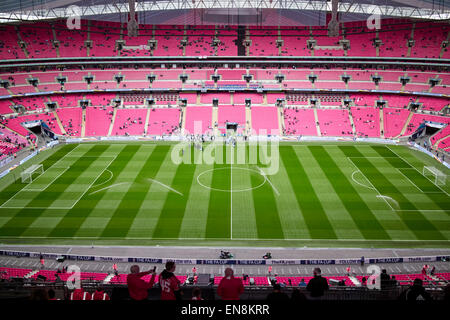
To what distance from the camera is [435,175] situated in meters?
43.6

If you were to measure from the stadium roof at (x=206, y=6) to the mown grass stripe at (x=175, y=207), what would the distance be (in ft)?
97.2

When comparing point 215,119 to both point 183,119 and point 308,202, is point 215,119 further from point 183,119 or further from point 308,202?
point 308,202

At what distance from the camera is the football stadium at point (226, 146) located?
27797mm

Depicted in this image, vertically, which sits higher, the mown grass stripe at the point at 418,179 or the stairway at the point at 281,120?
the stairway at the point at 281,120

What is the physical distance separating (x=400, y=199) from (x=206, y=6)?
4235cm

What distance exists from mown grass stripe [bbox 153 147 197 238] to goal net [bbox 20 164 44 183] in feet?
50.0

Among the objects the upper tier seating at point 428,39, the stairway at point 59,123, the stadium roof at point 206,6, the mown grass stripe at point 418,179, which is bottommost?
the mown grass stripe at point 418,179

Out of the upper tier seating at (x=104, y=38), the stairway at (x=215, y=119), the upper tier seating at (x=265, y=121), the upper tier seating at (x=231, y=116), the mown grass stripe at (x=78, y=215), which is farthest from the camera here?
the upper tier seating at (x=104, y=38)

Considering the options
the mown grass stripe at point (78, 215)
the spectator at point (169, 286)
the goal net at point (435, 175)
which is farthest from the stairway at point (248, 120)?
the spectator at point (169, 286)

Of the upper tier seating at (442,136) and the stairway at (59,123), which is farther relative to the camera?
the stairway at (59,123)

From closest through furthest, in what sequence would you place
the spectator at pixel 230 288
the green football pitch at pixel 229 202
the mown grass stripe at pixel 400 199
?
the spectator at pixel 230 288
the green football pitch at pixel 229 202
the mown grass stripe at pixel 400 199

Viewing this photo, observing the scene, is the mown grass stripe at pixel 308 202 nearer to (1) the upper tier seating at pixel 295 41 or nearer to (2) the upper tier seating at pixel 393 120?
(2) the upper tier seating at pixel 393 120

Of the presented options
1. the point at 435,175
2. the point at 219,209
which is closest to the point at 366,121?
the point at 435,175
